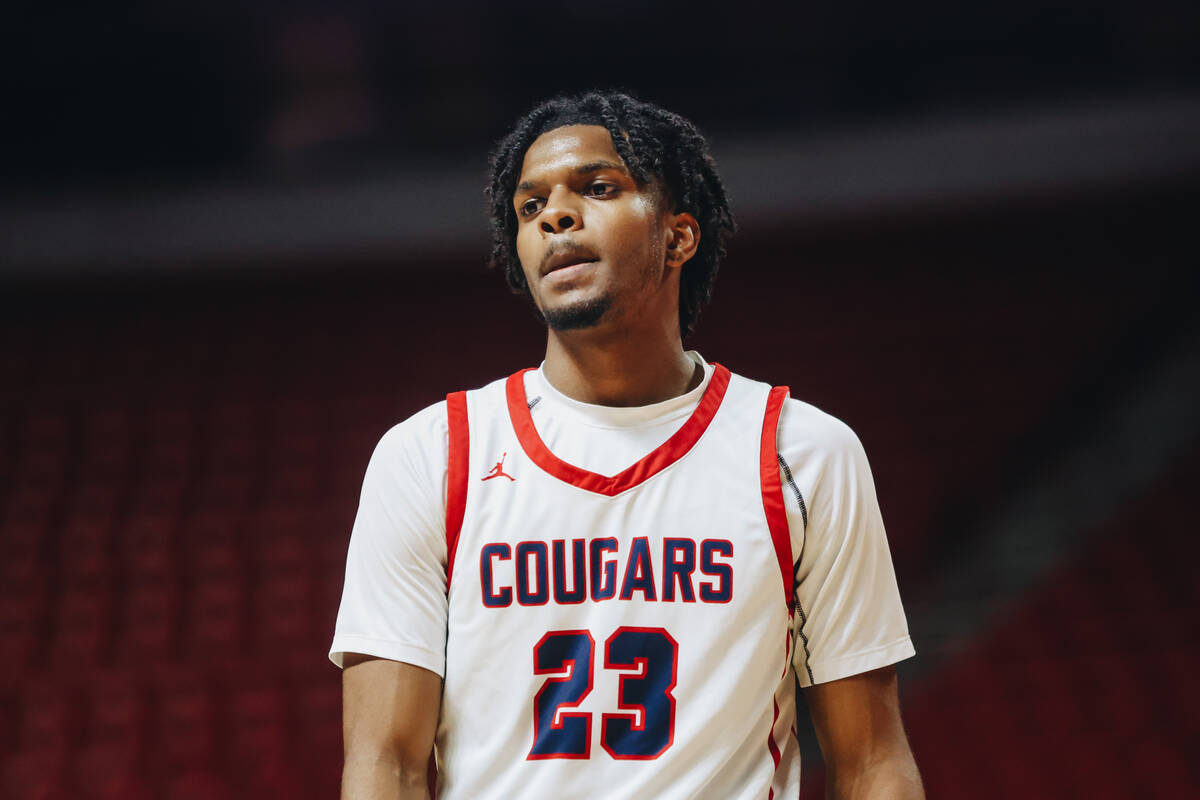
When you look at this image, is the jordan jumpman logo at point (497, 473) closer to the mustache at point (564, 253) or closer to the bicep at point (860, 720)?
the mustache at point (564, 253)

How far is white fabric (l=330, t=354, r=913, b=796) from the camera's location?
140 cm

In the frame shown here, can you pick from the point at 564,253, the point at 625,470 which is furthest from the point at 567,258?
the point at 625,470

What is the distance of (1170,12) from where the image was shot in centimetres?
622

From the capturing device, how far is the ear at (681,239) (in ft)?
5.30

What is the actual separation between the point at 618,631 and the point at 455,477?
280mm

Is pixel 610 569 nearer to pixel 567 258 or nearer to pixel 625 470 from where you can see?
pixel 625 470

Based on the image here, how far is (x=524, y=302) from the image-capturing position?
635cm

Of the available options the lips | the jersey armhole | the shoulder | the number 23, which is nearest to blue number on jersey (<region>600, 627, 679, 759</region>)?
the number 23

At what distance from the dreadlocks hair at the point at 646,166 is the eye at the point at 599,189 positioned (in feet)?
0.13

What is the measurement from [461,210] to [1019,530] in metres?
3.33

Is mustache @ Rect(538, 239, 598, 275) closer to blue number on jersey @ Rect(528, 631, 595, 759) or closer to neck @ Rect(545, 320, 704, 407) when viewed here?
neck @ Rect(545, 320, 704, 407)

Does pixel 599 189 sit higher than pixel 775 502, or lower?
higher

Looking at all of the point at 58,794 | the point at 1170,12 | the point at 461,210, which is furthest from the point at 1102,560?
the point at 58,794

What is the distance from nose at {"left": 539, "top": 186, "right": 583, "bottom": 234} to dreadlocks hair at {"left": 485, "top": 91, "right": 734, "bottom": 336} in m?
0.11
